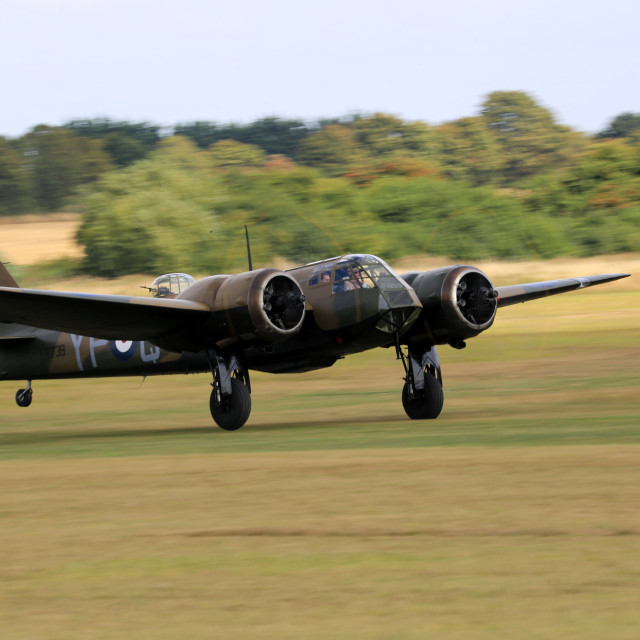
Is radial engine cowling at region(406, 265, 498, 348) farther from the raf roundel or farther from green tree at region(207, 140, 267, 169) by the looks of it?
green tree at region(207, 140, 267, 169)

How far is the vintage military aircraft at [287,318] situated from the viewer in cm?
1984

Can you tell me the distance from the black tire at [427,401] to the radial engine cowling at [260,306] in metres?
3.13

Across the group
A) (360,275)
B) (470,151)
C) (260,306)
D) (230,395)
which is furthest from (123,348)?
(470,151)

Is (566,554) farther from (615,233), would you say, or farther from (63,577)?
(615,233)

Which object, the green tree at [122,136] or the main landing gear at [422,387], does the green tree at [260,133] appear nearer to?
the green tree at [122,136]

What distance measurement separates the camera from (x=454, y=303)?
68.4ft

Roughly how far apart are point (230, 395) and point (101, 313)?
9.41 feet

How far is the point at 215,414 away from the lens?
69.3ft

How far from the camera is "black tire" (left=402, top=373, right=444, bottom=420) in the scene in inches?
853

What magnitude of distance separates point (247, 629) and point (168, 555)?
245 cm

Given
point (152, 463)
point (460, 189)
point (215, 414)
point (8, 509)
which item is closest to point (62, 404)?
point (215, 414)

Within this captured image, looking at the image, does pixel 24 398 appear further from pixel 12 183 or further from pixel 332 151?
pixel 12 183

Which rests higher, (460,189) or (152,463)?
(460,189)

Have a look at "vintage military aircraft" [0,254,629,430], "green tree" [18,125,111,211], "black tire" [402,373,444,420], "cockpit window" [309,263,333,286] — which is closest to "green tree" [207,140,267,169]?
"green tree" [18,125,111,211]
